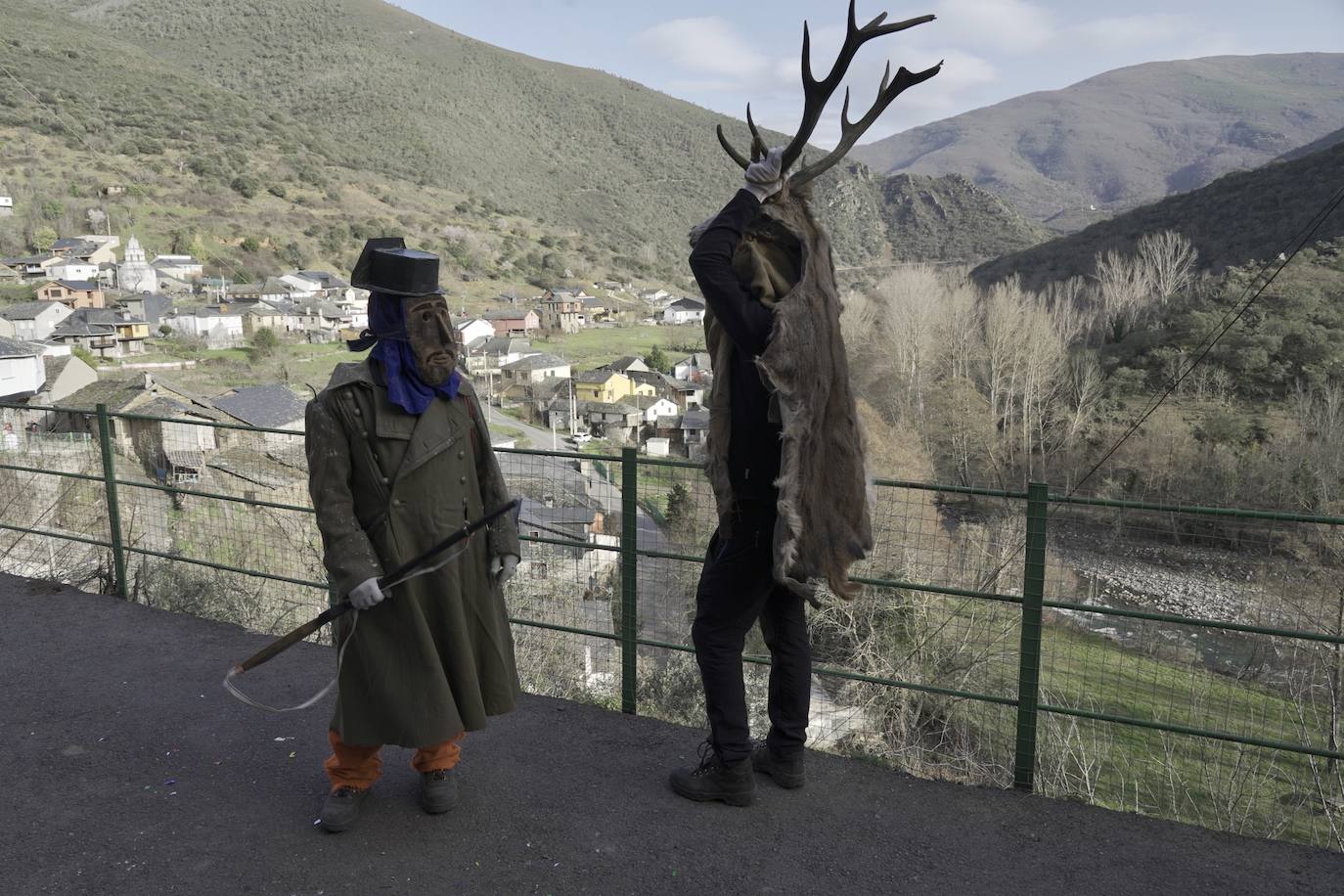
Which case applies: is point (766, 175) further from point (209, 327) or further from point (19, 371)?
point (209, 327)

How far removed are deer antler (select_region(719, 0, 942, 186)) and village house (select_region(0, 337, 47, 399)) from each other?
37.3m

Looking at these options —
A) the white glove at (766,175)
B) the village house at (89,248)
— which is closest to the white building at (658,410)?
the village house at (89,248)

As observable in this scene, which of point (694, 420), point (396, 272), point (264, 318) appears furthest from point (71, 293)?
point (396, 272)

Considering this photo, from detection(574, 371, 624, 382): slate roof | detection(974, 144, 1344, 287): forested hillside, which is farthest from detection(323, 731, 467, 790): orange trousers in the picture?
detection(974, 144, 1344, 287): forested hillside

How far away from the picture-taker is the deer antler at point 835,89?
3.04 meters

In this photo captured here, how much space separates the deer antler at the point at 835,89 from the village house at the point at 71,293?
58658 mm

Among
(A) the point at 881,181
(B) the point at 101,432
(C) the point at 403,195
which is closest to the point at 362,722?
(B) the point at 101,432

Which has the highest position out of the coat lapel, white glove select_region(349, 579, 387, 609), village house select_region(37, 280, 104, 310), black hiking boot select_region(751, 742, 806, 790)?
village house select_region(37, 280, 104, 310)

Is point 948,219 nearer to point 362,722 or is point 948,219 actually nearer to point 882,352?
point 882,352

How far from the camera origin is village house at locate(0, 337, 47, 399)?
32.4 meters

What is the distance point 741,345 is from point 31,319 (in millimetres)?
52790

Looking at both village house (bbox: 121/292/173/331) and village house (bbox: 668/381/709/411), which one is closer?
village house (bbox: 668/381/709/411)

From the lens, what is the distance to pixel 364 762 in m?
3.33

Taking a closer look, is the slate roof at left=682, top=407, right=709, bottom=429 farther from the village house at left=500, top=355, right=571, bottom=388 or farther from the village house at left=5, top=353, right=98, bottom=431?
the village house at left=5, top=353, right=98, bottom=431
